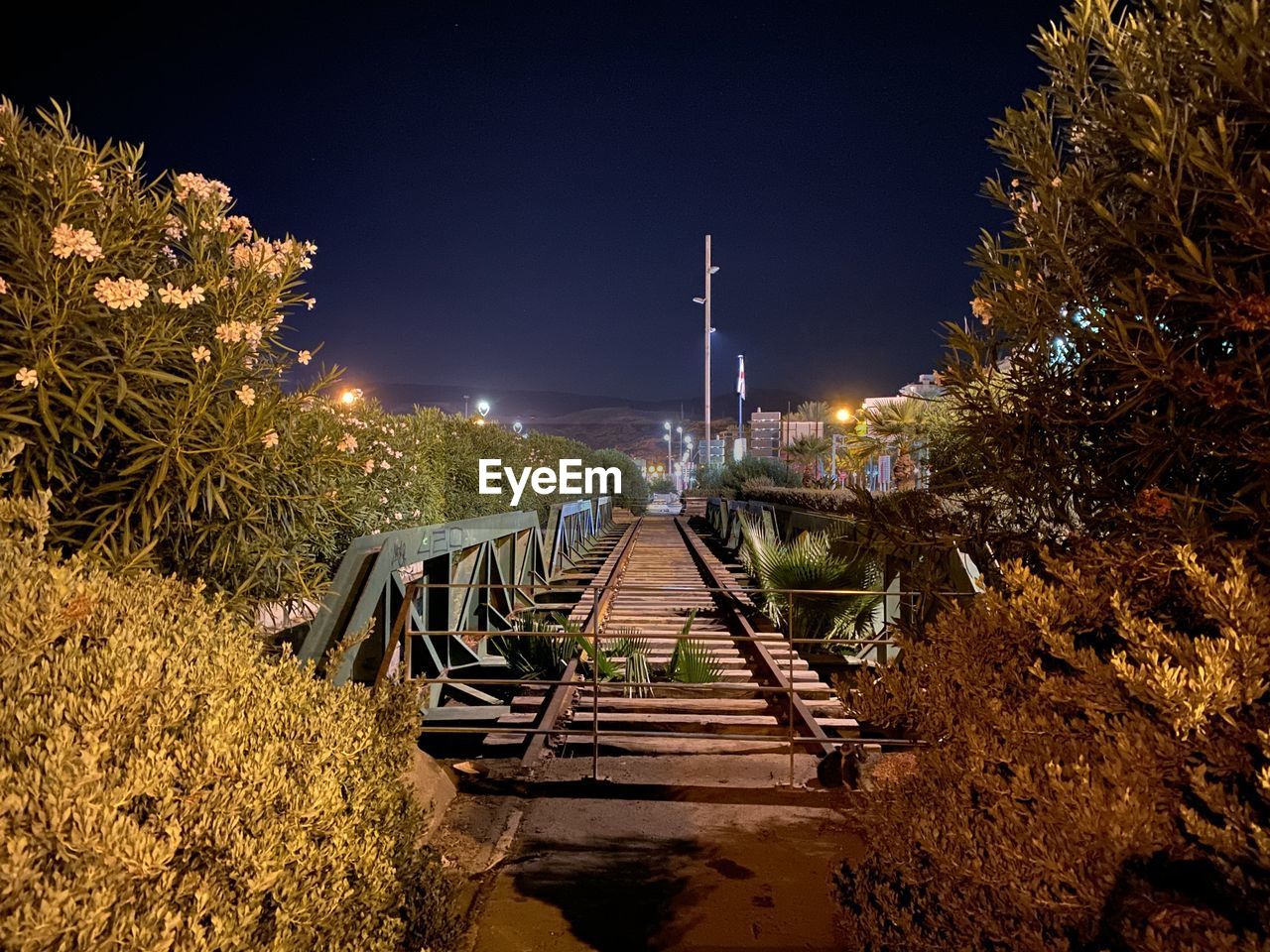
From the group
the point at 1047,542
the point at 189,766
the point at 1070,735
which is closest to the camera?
the point at 189,766

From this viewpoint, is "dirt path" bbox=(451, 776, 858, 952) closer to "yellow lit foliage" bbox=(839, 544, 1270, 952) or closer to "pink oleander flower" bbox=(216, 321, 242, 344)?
"yellow lit foliage" bbox=(839, 544, 1270, 952)

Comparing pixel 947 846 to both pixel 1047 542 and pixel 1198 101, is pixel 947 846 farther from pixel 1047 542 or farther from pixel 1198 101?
pixel 1198 101

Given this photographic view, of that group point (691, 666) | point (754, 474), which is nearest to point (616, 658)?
point (691, 666)

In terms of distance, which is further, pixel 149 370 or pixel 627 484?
pixel 627 484

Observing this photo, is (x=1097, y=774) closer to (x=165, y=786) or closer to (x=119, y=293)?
(x=165, y=786)

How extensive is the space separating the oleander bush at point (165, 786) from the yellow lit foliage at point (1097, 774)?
160 cm

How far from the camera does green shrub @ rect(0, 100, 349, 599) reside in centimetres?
285

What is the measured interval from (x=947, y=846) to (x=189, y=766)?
6.28 feet

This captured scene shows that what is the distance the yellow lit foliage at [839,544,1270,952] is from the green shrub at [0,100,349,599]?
3027 millimetres

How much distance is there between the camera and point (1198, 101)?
1.86 metres

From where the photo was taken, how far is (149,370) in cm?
302

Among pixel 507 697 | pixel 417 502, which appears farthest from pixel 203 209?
pixel 417 502

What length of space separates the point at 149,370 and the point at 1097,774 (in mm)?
3617

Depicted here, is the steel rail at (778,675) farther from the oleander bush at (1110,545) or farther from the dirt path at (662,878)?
the oleander bush at (1110,545)
